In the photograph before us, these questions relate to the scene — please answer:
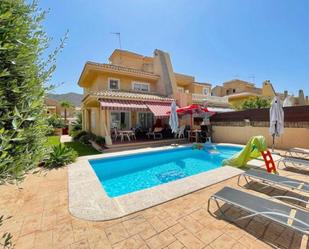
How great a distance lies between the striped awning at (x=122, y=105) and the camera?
20.2 m

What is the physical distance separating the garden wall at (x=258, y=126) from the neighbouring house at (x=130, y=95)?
6964 millimetres

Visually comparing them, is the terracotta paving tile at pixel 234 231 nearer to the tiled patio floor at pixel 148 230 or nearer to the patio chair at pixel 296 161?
the tiled patio floor at pixel 148 230

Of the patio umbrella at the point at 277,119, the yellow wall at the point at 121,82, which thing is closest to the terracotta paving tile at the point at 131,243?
the patio umbrella at the point at 277,119

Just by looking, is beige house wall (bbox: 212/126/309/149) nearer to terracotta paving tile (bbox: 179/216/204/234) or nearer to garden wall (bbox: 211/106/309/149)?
garden wall (bbox: 211/106/309/149)

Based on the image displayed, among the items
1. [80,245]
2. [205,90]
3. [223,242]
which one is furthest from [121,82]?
[205,90]

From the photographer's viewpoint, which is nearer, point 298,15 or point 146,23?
point 298,15

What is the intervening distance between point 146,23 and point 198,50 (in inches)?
468

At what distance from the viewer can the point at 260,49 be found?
28906 millimetres

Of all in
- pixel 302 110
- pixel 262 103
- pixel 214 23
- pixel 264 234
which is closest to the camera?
pixel 264 234

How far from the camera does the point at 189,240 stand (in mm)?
4855

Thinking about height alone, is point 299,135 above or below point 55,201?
above

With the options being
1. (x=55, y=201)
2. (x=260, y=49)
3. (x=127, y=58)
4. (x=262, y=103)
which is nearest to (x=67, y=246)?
(x=55, y=201)

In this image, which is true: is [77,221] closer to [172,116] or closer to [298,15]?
[172,116]

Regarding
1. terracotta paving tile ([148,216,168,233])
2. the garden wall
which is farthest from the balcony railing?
terracotta paving tile ([148,216,168,233])
